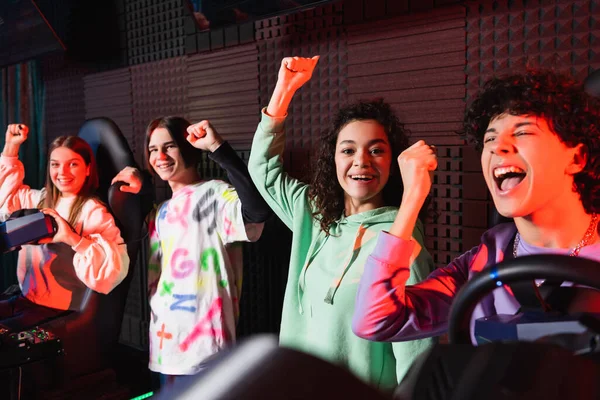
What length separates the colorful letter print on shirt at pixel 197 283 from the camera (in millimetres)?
2812

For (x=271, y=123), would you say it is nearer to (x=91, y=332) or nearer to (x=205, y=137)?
(x=205, y=137)

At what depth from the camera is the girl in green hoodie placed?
197cm

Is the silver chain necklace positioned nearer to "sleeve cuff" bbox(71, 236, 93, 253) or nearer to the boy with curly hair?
the boy with curly hair

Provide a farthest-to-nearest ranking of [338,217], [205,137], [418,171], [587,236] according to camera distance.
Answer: [205,137] → [338,217] → [418,171] → [587,236]

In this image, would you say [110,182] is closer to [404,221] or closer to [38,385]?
[38,385]

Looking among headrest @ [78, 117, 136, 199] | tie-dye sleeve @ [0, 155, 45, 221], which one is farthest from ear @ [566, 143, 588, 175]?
tie-dye sleeve @ [0, 155, 45, 221]

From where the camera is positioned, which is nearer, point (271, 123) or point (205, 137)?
point (271, 123)

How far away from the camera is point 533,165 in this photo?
142 cm

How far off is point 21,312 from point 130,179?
100cm

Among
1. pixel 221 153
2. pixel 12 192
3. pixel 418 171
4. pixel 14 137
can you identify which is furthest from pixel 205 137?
pixel 14 137

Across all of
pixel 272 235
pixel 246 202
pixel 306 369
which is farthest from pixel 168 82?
pixel 306 369

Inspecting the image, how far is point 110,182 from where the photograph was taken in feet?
12.0

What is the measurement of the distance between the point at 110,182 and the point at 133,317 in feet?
4.45

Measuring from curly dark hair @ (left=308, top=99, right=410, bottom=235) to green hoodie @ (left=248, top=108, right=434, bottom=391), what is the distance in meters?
0.05
